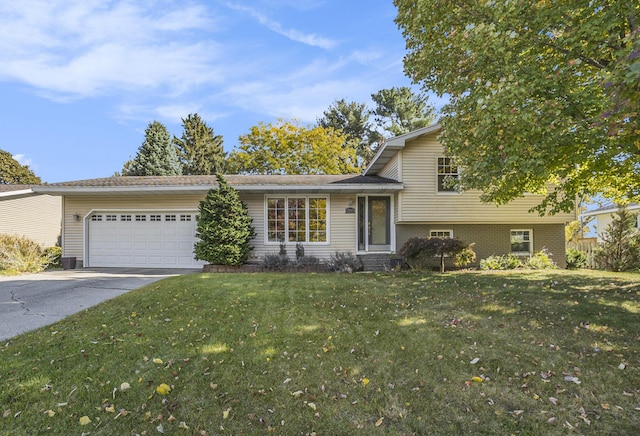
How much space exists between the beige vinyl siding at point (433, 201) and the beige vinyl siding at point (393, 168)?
22 centimetres

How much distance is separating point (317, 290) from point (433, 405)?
4032mm

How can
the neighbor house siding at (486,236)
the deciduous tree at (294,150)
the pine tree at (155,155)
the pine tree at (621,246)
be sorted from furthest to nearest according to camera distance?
the pine tree at (155,155) < the deciduous tree at (294,150) < the neighbor house siding at (486,236) < the pine tree at (621,246)

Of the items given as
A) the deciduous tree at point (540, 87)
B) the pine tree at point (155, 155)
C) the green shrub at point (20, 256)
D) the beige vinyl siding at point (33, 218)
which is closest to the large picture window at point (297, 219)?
the deciduous tree at point (540, 87)

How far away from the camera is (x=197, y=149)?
30.5 m

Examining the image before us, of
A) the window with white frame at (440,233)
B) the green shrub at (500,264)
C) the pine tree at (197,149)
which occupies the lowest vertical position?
the green shrub at (500,264)

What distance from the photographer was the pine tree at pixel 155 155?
25.2 meters

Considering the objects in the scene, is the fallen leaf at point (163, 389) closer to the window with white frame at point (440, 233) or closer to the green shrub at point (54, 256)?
the window with white frame at point (440, 233)

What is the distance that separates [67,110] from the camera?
13398mm

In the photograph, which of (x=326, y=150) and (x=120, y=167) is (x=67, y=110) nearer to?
(x=326, y=150)

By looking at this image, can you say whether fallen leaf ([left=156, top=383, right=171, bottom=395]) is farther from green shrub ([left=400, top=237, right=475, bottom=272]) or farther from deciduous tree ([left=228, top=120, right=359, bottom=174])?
deciduous tree ([left=228, top=120, right=359, bottom=174])

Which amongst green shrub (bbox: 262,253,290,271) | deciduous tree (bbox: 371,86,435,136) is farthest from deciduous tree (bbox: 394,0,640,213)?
deciduous tree (bbox: 371,86,435,136)

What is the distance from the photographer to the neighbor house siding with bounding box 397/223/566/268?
11.5m

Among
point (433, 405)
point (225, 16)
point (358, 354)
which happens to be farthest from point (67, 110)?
point (433, 405)

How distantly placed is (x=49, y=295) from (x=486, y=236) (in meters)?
12.8
